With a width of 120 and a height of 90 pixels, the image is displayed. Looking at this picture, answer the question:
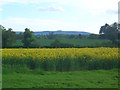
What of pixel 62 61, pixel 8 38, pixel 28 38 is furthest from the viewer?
pixel 28 38

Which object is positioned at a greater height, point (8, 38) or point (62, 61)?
point (8, 38)

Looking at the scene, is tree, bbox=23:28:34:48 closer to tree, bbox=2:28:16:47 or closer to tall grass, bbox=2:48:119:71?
tree, bbox=2:28:16:47

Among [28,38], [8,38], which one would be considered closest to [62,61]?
[8,38]

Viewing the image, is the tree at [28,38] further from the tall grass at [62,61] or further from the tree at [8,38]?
the tall grass at [62,61]

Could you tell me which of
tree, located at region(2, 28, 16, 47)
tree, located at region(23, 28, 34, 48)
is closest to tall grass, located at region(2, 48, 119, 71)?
tree, located at region(2, 28, 16, 47)

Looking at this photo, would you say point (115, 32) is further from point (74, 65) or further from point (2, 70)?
point (2, 70)

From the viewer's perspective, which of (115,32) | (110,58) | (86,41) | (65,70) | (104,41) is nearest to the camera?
(65,70)

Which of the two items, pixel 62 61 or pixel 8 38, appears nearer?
pixel 62 61

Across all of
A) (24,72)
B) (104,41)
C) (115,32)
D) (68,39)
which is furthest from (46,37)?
(24,72)

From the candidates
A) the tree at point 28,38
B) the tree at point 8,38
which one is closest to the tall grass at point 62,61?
the tree at point 8,38

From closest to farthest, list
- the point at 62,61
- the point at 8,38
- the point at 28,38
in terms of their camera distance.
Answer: the point at 62,61, the point at 8,38, the point at 28,38

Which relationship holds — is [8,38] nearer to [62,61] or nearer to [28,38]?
[28,38]

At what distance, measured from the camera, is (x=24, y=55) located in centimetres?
1758

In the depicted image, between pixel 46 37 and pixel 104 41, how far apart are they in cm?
644
